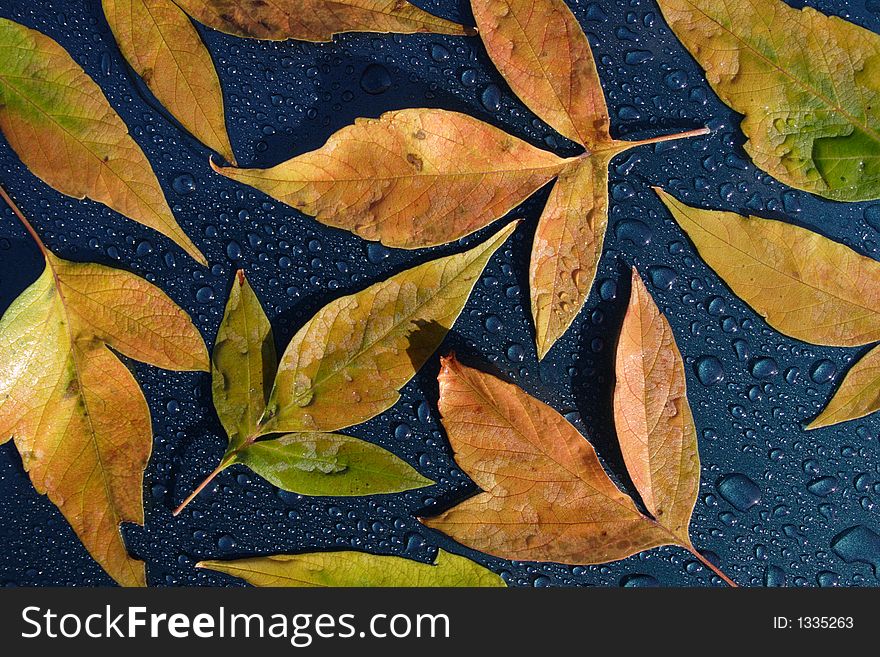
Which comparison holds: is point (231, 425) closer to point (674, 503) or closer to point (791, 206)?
point (674, 503)

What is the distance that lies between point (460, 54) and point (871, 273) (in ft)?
1.48

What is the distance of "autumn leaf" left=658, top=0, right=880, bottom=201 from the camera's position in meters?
0.53

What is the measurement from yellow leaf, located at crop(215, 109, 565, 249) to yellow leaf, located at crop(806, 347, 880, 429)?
1.19 ft

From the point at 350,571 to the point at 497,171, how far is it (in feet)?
1.37

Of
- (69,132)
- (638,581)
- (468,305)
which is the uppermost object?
(69,132)

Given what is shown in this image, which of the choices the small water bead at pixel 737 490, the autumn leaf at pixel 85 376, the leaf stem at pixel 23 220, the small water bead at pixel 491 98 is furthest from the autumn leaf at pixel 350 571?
the small water bead at pixel 491 98

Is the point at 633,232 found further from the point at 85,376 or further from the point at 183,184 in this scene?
the point at 85,376

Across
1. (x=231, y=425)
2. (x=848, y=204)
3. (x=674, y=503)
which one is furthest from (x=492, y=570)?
(x=848, y=204)

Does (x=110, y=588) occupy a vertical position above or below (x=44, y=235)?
below

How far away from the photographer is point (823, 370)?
589 millimetres

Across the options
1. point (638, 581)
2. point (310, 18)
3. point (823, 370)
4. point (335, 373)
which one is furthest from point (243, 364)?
point (823, 370)

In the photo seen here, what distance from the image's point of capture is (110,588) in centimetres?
60

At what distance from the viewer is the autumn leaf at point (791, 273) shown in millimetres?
549

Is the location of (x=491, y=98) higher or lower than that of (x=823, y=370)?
higher
